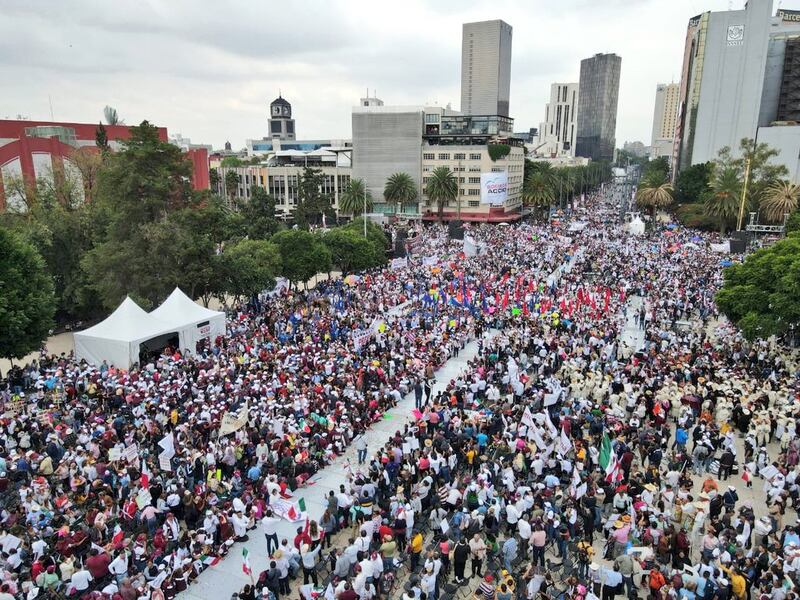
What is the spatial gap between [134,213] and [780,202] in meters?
59.5

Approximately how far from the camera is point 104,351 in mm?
22125

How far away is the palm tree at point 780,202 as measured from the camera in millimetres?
56459

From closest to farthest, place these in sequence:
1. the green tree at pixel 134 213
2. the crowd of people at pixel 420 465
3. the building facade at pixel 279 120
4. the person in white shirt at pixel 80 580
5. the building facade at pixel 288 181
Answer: the person in white shirt at pixel 80 580 < the crowd of people at pixel 420 465 < the green tree at pixel 134 213 < the building facade at pixel 288 181 < the building facade at pixel 279 120

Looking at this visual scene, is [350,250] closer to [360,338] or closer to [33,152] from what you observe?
[360,338]

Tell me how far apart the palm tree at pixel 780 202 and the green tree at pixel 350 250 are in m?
42.8

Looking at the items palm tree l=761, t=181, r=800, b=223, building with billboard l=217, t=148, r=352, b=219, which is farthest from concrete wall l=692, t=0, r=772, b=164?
building with billboard l=217, t=148, r=352, b=219

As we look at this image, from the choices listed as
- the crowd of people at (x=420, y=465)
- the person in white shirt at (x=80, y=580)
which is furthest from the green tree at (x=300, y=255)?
the person in white shirt at (x=80, y=580)

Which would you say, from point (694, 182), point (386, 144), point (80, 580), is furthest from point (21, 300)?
point (694, 182)

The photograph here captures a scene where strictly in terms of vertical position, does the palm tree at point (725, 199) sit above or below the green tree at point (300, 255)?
above

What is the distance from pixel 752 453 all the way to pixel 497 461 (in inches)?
283

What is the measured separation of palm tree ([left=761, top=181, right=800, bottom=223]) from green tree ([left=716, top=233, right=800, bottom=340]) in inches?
1463

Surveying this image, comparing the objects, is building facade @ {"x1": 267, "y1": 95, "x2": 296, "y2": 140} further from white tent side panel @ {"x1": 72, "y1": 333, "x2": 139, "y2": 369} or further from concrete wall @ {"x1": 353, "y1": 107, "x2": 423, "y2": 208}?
white tent side panel @ {"x1": 72, "y1": 333, "x2": 139, "y2": 369}

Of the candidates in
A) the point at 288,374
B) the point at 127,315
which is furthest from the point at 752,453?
the point at 127,315

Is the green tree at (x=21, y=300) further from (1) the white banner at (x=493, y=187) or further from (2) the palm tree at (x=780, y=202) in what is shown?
(2) the palm tree at (x=780, y=202)
